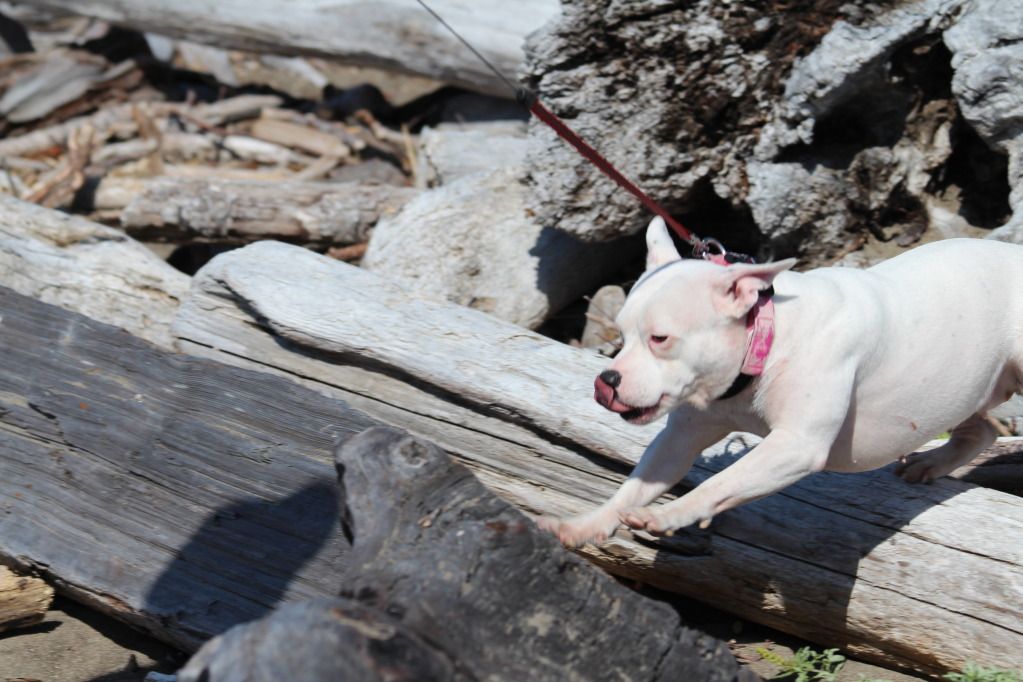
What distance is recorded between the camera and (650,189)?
510cm

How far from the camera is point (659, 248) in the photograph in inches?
128

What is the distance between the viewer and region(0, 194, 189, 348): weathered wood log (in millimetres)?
4992

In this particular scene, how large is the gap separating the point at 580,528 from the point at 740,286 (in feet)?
2.85

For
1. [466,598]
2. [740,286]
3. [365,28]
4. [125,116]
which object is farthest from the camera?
[125,116]

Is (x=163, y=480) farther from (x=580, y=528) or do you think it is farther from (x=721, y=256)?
(x=721, y=256)

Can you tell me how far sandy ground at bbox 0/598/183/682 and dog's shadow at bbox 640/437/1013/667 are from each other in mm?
1813

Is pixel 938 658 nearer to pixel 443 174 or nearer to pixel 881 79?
pixel 881 79

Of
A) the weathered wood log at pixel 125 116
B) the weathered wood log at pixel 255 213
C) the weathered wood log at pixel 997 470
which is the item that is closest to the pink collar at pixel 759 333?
the weathered wood log at pixel 997 470

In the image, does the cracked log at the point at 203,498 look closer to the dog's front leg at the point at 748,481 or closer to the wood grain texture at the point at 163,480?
the wood grain texture at the point at 163,480

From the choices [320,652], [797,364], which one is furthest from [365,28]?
[320,652]

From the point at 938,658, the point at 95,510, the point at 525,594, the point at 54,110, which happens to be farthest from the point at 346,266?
the point at 54,110

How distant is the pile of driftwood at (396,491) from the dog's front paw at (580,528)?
41cm

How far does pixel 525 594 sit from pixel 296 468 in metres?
1.53

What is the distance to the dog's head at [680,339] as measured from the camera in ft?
9.53
